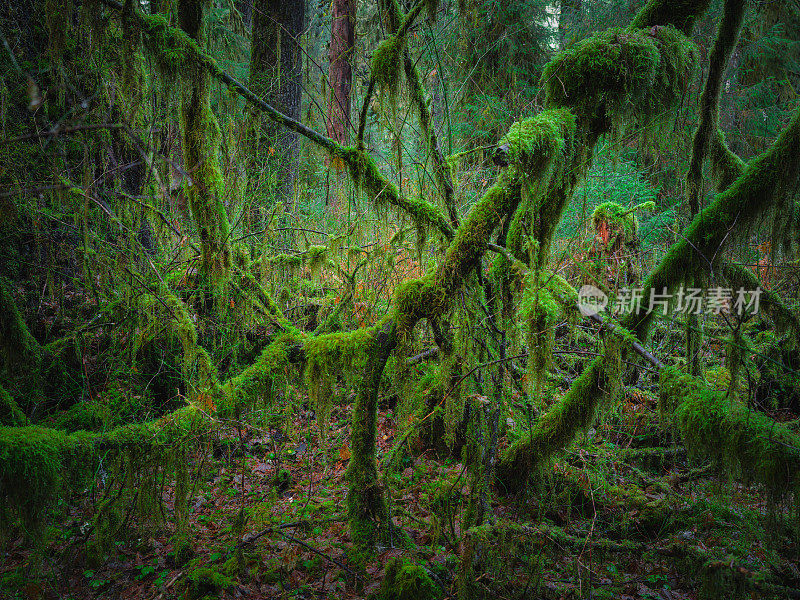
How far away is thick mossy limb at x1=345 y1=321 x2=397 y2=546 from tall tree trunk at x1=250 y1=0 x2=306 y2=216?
3.72 metres

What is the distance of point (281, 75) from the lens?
5914 mm

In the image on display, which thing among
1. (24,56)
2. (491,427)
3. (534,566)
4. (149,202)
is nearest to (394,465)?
(491,427)

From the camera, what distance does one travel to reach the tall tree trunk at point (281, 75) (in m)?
6.05

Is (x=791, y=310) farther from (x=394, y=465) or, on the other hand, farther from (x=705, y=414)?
(x=394, y=465)

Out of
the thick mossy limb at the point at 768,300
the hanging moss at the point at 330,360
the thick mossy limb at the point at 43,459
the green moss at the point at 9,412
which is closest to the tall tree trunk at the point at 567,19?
the thick mossy limb at the point at 768,300

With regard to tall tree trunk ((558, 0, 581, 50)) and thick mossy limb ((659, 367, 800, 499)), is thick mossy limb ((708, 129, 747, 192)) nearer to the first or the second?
thick mossy limb ((659, 367, 800, 499))

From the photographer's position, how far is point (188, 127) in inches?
141

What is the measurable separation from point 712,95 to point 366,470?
382cm

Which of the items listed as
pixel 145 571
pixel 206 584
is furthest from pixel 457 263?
pixel 145 571

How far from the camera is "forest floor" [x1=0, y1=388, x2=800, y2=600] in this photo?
3.33 m

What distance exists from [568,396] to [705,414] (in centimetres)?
157

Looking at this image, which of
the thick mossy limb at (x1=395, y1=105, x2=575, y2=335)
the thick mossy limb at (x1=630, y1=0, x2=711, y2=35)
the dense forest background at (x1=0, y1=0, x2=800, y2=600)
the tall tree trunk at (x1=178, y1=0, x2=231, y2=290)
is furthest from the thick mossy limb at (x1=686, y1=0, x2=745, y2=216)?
the tall tree trunk at (x1=178, y1=0, x2=231, y2=290)

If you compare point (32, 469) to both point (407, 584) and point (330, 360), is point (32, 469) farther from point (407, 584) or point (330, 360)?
point (407, 584)

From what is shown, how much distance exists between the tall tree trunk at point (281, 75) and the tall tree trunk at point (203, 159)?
2.18 m
